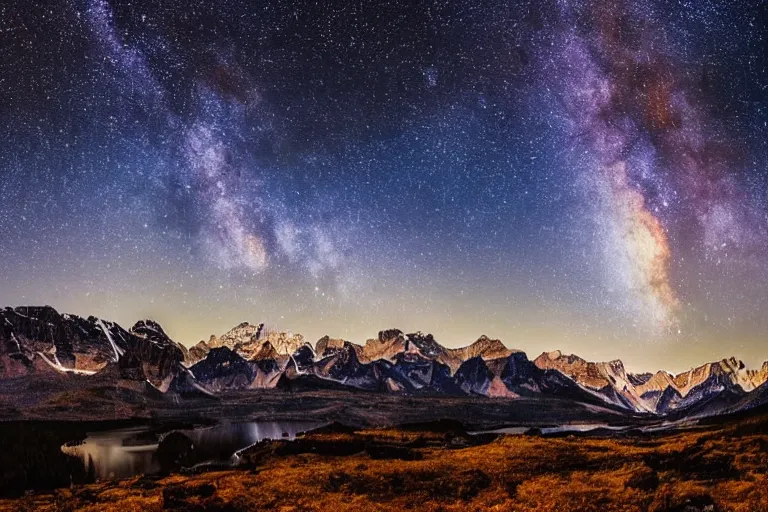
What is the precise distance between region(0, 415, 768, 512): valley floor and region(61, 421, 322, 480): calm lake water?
17.0 metres

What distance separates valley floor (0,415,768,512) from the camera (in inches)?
1538

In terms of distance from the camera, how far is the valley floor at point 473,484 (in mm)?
39062

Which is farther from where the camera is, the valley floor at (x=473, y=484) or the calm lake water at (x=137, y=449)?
the calm lake water at (x=137, y=449)

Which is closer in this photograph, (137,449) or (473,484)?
(473,484)

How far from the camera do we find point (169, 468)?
241 feet

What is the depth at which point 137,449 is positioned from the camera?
100312 mm

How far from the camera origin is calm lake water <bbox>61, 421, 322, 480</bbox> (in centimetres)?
7500

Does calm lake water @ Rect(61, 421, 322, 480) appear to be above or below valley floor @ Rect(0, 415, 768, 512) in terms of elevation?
below

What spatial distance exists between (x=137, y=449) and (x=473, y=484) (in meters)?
78.3

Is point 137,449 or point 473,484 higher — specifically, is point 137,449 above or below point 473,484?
below

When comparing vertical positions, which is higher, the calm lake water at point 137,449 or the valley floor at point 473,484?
the valley floor at point 473,484

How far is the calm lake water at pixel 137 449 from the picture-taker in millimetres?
75000

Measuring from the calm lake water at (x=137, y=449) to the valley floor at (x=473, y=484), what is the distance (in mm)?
16989

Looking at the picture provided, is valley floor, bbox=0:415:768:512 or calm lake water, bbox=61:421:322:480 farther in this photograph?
calm lake water, bbox=61:421:322:480
